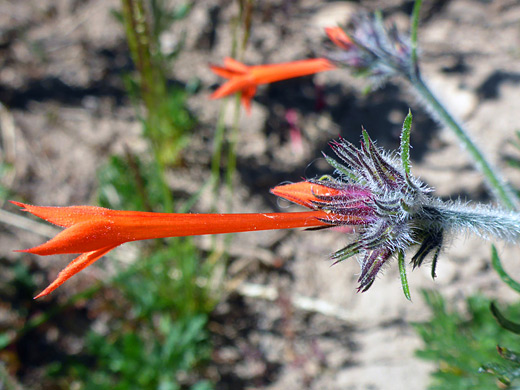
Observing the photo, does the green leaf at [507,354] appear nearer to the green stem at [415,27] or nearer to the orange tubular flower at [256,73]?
the green stem at [415,27]

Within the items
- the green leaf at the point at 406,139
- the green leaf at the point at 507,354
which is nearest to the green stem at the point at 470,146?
the green leaf at the point at 507,354

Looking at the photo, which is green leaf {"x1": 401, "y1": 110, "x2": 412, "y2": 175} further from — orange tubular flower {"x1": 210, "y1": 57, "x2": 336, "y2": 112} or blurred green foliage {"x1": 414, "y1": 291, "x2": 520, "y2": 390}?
blurred green foliage {"x1": 414, "y1": 291, "x2": 520, "y2": 390}

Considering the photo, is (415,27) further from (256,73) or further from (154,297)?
(154,297)

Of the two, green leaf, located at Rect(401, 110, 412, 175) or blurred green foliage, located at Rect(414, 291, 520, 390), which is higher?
green leaf, located at Rect(401, 110, 412, 175)

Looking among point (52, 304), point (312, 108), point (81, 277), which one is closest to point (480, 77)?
point (312, 108)

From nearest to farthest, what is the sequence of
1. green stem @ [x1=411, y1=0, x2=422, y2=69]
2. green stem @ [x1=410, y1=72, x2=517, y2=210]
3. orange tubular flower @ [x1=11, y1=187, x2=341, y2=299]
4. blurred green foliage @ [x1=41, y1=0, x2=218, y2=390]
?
orange tubular flower @ [x1=11, y1=187, x2=341, y2=299] < green stem @ [x1=411, y1=0, x2=422, y2=69] < green stem @ [x1=410, y1=72, x2=517, y2=210] < blurred green foliage @ [x1=41, y1=0, x2=218, y2=390]

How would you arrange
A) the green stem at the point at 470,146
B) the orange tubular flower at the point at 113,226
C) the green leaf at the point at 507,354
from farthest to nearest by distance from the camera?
the green stem at the point at 470,146 → the green leaf at the point at 507,354 → the orange tubular flower at the point at 113,226

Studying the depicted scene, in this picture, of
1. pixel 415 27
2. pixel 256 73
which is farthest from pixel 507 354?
pixel 256 73

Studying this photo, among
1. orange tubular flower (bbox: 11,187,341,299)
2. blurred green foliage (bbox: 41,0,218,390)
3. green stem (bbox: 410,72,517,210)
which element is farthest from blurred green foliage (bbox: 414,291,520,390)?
orange tubular flower (bbox: 11,187,341,299)
